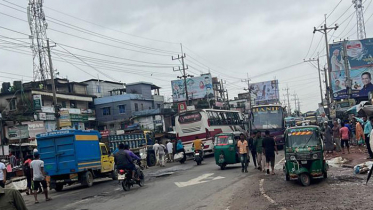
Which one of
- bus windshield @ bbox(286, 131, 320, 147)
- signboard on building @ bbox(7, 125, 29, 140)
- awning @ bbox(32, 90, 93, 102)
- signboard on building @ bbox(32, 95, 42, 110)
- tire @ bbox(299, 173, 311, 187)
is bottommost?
tire @ bbox(299, 173, 311, 187)

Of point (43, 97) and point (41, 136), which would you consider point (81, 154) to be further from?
point (43, 97)

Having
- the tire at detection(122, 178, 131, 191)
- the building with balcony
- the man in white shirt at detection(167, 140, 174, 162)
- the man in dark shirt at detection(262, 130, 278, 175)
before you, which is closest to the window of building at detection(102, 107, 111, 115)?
the building with balcony

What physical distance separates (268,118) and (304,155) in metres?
20.6

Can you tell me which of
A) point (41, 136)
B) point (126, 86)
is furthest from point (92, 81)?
point (41, 136)

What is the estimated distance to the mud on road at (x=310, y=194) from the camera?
9.05 m

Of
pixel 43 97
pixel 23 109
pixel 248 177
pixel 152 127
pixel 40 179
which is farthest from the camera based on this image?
pixel 152 127

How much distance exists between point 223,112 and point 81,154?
1985 centimetres

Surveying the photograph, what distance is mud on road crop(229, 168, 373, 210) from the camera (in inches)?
356

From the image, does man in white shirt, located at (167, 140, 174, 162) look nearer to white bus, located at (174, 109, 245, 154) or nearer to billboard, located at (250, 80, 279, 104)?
white bus, located at (174, 109, 245, 154)

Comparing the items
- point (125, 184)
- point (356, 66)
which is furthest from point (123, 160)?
point (356, 66)

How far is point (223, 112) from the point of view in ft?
119

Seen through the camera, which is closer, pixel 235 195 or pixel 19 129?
pixel 235 195

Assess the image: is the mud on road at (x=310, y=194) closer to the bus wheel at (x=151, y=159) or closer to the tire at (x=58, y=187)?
A: the tire at (x=58, y=187)

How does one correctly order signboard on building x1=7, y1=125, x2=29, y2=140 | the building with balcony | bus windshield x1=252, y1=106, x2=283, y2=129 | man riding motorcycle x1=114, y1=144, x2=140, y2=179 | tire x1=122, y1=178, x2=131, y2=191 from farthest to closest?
the building with balcony < bus windshield x1=252, y1=106, x2=283, y2=129 < signboard on building x1=7, y1=125, x2=29, y2=140 < tire x1=122, y1=178, x2=131, y2=191 < man riding motorcycle x1=114, y1=144, x2=140, y2=179
